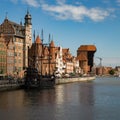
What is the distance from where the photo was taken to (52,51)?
17438cm

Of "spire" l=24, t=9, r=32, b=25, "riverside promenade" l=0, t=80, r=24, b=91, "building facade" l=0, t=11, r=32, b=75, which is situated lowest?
"riverside promenade" l=0, t=80, r=24, b=91

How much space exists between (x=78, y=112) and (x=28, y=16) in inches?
3594

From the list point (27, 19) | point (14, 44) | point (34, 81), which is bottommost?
point (34, 81)

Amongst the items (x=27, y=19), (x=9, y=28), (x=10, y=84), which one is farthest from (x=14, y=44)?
(x=10, y=84)

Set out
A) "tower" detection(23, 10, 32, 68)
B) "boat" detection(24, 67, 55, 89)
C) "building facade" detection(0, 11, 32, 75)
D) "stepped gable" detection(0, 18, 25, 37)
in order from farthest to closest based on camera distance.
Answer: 1. "tower" detection(23, 10, 32, 68)
2. "stepped gable" detection(0, 18, 25, 37)
3. "building facade" detection(0, 11, 32, 75)
4. "boat" detection(24, 67, 55, 89)

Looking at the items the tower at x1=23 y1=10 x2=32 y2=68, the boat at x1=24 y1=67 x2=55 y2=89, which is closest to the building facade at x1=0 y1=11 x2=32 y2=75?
the tower at x1=23 y1=10 x2=32 y2=68

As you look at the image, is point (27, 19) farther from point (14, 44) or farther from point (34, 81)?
point (34, 81)

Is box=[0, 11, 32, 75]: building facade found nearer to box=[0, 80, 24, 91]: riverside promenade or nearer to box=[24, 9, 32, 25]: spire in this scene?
box=[24, 9, 32, 25]: spire

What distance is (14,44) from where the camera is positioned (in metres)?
130

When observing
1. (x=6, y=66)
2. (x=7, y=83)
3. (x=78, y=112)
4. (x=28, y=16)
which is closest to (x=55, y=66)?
(x=28, y=16)

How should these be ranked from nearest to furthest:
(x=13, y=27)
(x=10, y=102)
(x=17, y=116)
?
(x=17, y=116), (x=10, y=102), (x=13, y=27)

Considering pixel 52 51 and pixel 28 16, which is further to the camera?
pixel 52 51

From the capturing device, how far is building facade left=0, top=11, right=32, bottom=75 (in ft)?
405

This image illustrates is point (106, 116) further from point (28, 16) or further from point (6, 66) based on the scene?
point (28, 16)
